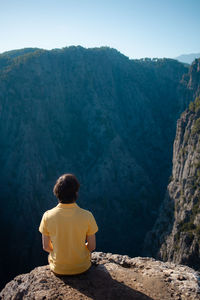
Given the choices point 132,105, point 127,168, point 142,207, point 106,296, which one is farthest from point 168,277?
point 132,105

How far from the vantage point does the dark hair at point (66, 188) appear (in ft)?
16.8

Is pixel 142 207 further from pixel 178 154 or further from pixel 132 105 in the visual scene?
pixel 132 105

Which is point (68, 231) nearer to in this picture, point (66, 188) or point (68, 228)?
point (68, 228)

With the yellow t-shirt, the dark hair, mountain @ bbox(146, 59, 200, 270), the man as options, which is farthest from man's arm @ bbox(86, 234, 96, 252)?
mountain @ bbox(146, 59, 200, 270)

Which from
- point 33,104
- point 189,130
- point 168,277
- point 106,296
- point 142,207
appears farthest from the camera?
point 33,104

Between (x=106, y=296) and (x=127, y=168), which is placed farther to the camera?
(x=127, y=168)

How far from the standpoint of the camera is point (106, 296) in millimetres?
5379

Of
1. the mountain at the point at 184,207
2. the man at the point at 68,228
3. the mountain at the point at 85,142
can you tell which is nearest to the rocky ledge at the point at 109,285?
the man at the point at 68,228

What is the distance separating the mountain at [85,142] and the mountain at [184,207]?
471 inches

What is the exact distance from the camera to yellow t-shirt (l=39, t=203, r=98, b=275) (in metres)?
5.25

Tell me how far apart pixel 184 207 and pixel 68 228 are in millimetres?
28676

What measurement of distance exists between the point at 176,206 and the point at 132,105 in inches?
1690

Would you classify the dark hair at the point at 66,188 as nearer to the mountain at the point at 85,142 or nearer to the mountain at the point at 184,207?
the mountain at the point at 184,207

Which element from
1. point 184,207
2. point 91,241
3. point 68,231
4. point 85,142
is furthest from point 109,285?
point 85,142
